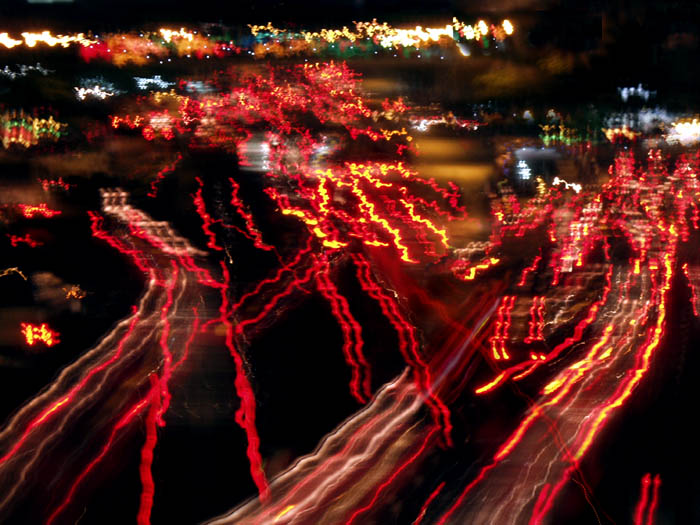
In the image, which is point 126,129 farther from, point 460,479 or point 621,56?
point 460,479

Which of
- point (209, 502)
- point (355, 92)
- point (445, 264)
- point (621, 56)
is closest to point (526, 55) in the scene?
point (621, 56)

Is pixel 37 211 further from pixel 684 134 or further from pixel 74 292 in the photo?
pixel 684 134

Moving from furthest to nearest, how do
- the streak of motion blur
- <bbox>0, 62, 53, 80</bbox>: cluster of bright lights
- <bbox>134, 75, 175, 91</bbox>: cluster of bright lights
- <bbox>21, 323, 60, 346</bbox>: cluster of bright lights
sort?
<bbox>134, 75, 175, 91</bbox>: cluster of bright lights < <bbox>0, 62, 53, 80</bbox>: cluster of bright lights < <bbox>21, 323, 60, 346</bbox>: cluster of bright lights < the streak of motion blur

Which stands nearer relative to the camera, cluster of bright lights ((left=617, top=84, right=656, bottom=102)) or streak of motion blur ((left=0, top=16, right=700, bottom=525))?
streak of motion blur ((left=0, top=16, right=700, bottom=525))

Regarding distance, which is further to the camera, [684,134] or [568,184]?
[568,184]

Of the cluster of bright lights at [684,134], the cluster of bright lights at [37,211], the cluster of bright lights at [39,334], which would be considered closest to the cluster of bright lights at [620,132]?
the cluster of bright lights at [684,134]

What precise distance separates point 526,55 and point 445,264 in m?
3.18

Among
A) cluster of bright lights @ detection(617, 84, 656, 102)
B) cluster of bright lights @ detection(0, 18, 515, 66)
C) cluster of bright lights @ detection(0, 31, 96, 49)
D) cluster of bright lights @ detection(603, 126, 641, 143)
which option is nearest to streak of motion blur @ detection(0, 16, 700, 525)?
cluster of bright lights @ detection(0, 18, 515, 66)

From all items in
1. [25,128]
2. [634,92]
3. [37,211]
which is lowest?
[37,211]

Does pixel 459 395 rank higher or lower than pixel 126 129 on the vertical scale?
lower

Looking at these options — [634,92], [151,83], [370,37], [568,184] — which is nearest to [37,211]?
[370,37]

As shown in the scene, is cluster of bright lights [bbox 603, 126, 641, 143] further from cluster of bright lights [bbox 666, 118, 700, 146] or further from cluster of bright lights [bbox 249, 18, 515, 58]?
cluster of bright lights [bbox 249, 18, 515, 58]

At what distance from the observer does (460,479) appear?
4594mm

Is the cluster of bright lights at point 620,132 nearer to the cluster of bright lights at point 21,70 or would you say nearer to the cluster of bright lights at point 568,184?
the cluster of bright lights at point 568,184
